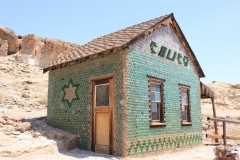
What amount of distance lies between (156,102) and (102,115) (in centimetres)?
255

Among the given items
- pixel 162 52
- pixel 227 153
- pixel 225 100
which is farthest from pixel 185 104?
pixel 225 100

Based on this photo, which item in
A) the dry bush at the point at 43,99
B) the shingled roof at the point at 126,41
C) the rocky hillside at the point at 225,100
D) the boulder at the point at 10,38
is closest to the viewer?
the shingled roof at the point at 126,41

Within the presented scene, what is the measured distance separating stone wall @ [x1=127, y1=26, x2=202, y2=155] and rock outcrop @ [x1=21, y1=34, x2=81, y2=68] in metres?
32.2

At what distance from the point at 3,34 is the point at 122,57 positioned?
118ft

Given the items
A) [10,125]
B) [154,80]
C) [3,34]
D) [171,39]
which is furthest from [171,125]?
[3,34]

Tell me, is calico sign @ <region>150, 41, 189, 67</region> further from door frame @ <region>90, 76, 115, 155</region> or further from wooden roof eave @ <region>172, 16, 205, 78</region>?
door frame @ <region>90, 76, 115, 155</region>

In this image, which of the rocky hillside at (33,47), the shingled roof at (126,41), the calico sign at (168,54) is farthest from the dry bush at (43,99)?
the rocky hillside at (33,47)

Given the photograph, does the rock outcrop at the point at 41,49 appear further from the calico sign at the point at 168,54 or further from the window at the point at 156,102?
the window at the point at 156,102

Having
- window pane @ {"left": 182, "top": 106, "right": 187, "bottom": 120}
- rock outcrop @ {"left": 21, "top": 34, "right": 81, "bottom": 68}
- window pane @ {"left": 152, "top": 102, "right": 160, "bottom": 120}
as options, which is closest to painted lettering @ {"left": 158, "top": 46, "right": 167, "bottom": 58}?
window pane @ {"left": 152, "top": 102, "right": 160, "bottom": 120}

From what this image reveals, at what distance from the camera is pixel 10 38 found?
127 feet

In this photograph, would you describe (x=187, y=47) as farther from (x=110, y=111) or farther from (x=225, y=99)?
(x=225, y=99)

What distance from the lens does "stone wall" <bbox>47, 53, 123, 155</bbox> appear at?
8.59 metres

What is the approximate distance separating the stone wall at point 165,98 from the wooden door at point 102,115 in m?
0.91

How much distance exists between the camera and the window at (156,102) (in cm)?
969
